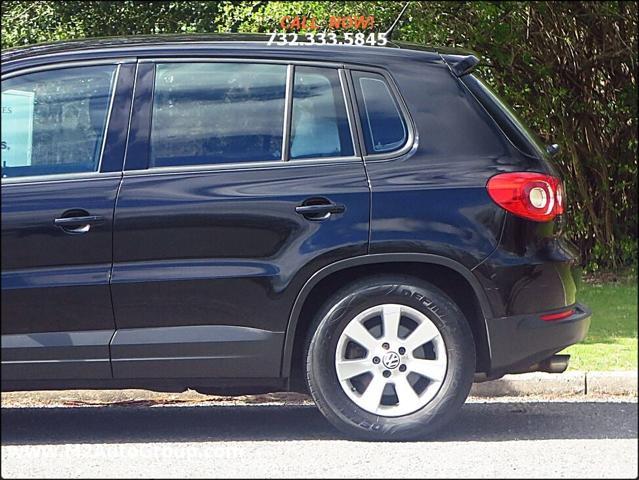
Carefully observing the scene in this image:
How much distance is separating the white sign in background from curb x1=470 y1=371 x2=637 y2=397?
9.74ft

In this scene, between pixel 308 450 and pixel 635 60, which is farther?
pixel 635 60

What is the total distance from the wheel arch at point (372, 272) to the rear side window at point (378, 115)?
1.70ft

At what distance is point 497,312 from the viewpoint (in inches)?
215

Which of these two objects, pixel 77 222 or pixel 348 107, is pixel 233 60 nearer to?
pixel 348 107

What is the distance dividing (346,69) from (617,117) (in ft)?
28.6

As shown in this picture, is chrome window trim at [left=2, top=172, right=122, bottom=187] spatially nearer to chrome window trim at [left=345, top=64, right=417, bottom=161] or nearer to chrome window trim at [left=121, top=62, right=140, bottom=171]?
chrome window trim at [left=121, top=62, right=140, bottom=171]

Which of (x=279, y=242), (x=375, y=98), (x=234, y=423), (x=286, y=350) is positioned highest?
(x=375, y=98)

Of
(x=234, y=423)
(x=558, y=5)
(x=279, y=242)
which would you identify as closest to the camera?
(x=279, y=242)

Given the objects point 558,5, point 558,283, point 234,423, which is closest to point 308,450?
point 234,423

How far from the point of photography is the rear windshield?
221 inches

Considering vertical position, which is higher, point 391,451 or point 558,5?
point 558,5

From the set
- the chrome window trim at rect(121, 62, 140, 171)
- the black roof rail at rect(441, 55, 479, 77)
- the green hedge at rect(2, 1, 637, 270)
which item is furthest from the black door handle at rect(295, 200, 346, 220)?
the green hedge at rect(2, 1, 637, 270)

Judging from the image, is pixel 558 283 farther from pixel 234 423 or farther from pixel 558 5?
pixel 558 5

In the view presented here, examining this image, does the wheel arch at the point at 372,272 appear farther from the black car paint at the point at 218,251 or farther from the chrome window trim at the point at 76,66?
the chrome window trim at the point at 76,66
